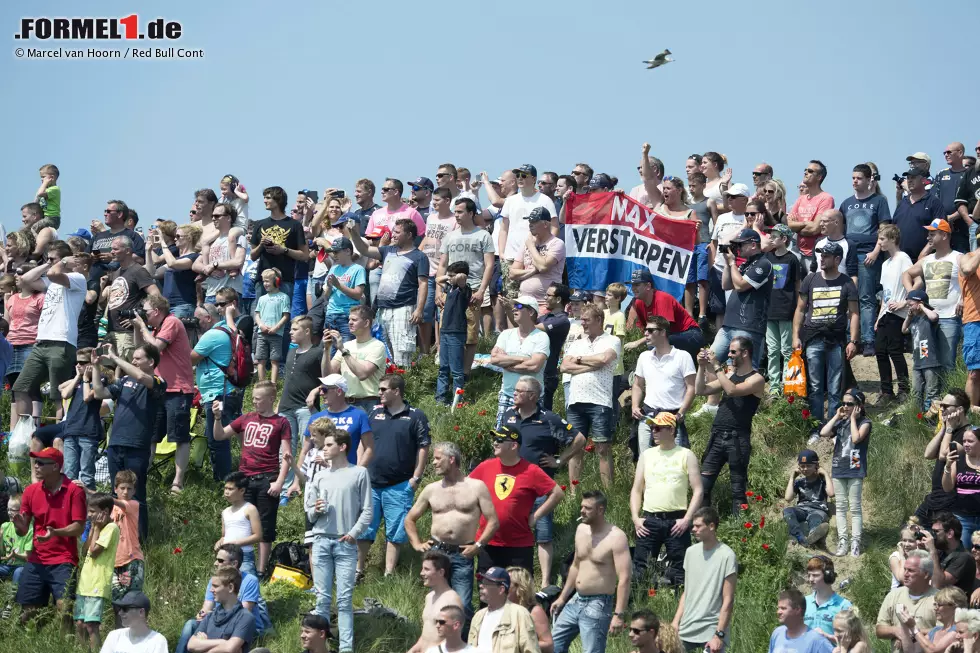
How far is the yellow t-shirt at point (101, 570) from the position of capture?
12.6 meters

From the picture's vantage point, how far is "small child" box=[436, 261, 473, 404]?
16.7m

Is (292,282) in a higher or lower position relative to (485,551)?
higher

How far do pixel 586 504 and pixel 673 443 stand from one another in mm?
1836

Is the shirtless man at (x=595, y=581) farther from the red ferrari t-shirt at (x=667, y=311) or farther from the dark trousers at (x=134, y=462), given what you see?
the dark trousers at (x=134, y=462)

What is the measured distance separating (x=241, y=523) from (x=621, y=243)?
281 inches

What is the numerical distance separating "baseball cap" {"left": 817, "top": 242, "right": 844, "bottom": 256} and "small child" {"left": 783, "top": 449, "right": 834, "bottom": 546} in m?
2.88

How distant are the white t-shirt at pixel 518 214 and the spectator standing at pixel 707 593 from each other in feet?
23.5

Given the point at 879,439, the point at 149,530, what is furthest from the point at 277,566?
the point at 879,439

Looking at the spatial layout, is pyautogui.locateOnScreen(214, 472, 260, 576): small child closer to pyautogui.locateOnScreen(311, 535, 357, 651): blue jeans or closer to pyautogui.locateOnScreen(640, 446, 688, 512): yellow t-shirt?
pyautogui.locateOnScreen(311, 535, 357, 651): blue jeans

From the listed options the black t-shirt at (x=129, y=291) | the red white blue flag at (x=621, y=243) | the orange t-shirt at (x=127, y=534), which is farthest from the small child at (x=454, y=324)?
the orange t-shirt at (x=127, y=534)

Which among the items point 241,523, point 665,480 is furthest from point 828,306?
point 241,523

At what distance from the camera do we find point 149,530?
596 inches

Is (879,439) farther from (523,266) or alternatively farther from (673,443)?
(523,266)

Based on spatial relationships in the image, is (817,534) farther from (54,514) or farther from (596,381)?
(54,514)
